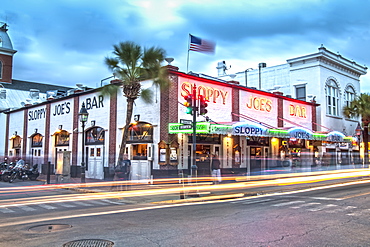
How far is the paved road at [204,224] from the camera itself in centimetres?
730

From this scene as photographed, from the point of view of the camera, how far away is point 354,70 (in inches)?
1572

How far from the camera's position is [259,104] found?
89.5ft

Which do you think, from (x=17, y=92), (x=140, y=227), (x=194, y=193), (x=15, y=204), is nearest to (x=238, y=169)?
(x=194, y=193)

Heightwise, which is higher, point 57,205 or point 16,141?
point 16,141

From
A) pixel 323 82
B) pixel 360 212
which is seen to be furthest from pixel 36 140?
pixel 360 212

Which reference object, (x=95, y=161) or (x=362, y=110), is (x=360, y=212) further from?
(x=362, y=110)

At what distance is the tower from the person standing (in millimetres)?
44915

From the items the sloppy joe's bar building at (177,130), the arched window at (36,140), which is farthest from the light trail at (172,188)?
the arched window at (36,140)

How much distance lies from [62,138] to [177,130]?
14276 millimetres

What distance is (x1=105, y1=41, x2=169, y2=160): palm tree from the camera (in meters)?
19.2

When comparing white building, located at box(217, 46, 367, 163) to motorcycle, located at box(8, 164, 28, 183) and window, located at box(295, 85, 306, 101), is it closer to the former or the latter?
window, located at box(295, 85, 306, 101)

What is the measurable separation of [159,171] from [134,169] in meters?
2.19

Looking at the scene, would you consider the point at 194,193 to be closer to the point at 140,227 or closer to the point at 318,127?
the point at 140,227

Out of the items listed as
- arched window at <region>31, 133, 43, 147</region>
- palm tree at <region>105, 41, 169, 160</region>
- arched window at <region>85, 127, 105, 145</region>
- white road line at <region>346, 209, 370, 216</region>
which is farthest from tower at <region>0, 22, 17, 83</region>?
white road line at <region>346, 209, 370, 216</region>
